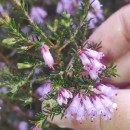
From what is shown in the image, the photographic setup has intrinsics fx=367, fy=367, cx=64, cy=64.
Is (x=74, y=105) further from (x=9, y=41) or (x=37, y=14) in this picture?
(x=37, y=14)

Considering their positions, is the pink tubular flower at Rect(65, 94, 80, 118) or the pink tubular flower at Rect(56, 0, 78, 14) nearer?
the pink tubular flower at Rect(65, 94, 80, 118)

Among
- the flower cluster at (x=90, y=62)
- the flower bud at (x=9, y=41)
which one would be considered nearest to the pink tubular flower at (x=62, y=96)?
the flower cluster at (x=90, y=62)

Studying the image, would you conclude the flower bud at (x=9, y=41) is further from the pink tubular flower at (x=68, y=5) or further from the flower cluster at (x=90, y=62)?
the pink tubular flower at (x=68, y=5)

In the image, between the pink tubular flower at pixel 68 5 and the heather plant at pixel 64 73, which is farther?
the pink tubular flower at pixel 68 5

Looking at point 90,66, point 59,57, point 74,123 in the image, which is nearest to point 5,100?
point 74,123

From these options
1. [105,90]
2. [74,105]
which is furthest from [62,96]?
[105,90]

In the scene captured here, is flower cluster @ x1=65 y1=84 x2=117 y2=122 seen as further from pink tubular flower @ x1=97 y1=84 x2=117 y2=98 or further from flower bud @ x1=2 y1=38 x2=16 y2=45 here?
flower bud @ x1=2 y1=38 x2=16 y2=45

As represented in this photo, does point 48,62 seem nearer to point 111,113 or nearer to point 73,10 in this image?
point 111,113

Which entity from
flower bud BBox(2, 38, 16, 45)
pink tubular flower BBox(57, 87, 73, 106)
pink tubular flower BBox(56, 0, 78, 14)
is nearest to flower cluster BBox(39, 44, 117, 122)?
pink tubular flower BBox(57, 87, 73, 106)

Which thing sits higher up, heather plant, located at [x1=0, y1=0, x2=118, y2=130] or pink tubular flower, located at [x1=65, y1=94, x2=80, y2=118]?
heather plant, located at [x1=0, y1=0, x2=118, y2=130]
